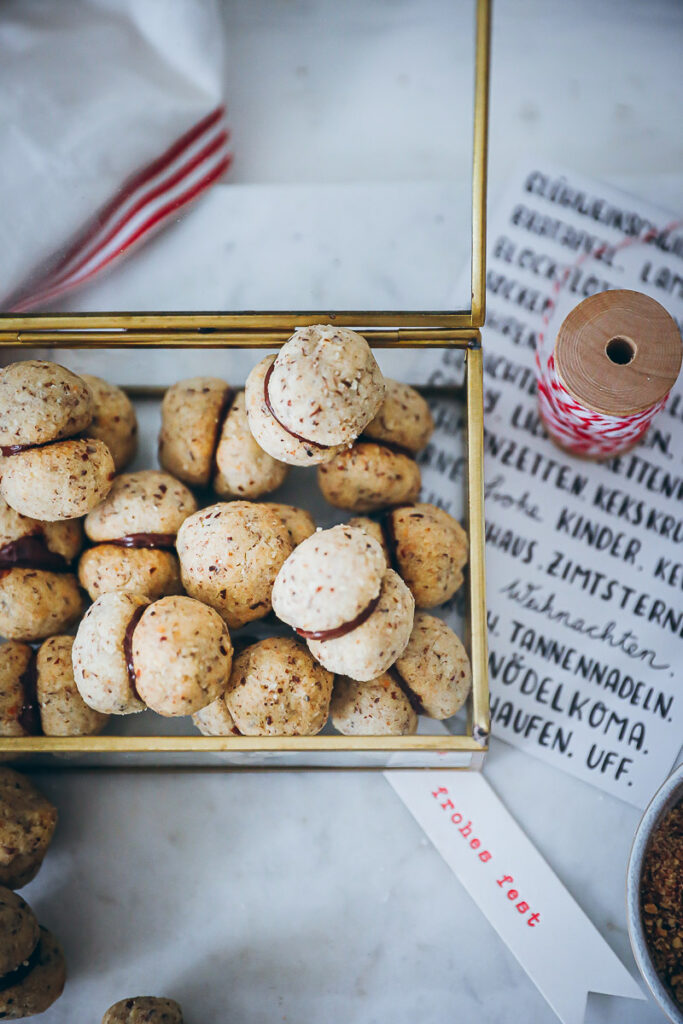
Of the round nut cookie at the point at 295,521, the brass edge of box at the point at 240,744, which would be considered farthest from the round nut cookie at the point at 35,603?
the round nut cookie at the point at 295,521

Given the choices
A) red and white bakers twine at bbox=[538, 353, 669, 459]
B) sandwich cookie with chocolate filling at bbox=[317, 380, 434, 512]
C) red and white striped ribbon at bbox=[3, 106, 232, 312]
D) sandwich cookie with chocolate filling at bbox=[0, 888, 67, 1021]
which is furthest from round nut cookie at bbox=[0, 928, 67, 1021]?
red and white bakers twine at bbox=[538, 353, 669, 459]

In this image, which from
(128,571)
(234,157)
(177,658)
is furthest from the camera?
(234,157)

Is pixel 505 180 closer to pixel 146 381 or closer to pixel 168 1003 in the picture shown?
pixel 146 381

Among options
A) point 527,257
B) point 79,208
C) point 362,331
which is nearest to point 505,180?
point 527,257

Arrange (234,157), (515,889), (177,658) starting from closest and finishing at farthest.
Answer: (177,658) < (515,889) < (234,157)

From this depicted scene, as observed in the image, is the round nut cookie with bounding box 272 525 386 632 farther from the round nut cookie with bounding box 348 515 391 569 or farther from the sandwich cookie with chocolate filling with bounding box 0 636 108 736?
the sandwich cookie with chocolate filling with bounding box 0 636 108 736

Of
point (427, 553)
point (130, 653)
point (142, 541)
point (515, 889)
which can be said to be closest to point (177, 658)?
point (130, 653)

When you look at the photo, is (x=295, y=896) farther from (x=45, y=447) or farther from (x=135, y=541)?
(x=45, y=447)
